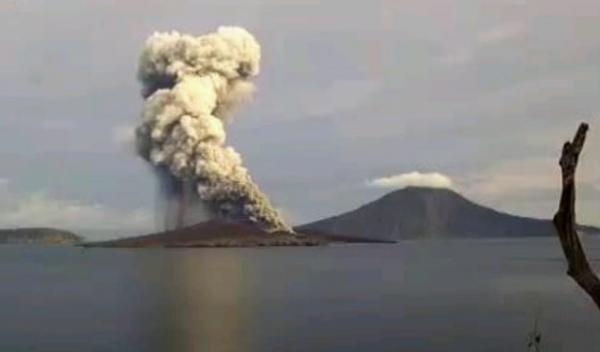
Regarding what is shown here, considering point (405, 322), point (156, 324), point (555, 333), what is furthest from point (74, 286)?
point (555, 333)

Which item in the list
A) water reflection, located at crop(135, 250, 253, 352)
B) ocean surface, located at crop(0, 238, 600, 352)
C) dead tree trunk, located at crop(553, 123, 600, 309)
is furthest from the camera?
water reflection, located at crop(135, 250, 253, 352)

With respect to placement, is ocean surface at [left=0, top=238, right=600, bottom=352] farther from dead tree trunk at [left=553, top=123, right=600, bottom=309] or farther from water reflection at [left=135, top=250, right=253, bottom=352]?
dead tree trunk at [left=553, top=123, right=600, bottom=309]

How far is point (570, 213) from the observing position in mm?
4055

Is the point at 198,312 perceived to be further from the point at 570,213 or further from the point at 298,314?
the point at 570,213

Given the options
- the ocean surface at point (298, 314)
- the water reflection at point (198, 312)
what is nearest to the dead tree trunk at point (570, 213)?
the ocean surface at point (298, 314)

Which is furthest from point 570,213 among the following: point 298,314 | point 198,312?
point 198,312

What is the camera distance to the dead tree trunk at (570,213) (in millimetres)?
3984

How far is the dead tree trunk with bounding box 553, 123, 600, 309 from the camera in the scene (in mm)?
3984

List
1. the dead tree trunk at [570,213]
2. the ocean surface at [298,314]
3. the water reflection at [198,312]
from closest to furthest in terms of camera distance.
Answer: the dead tree trunk at [570,213]
the ocean surface at [298,314]
the water reflection at [198,312]

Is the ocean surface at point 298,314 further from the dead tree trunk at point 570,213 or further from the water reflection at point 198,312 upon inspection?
the dead tree trunk at point 570,213

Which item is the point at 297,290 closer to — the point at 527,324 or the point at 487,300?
the point at 487,300

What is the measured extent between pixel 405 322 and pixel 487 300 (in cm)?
2448

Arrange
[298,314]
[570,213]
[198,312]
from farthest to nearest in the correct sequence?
[198,312] → [298,314] → [570,213]

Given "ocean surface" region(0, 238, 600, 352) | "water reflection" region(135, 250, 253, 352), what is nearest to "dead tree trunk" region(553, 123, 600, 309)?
"ocean surface" region(0, 238, 600, 352)
